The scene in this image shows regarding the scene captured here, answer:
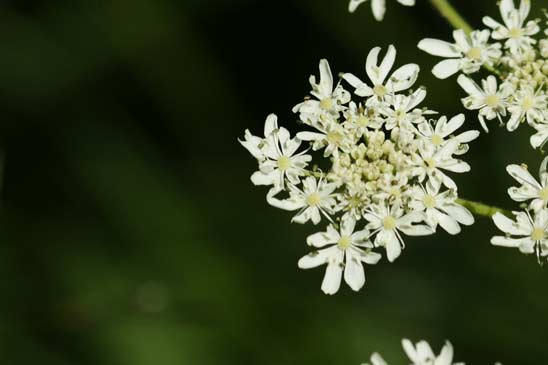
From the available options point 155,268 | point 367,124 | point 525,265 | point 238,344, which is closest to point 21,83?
point 155,268

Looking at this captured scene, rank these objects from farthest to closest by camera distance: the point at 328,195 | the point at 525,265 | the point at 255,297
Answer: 1. the point at 255,297
2. the point at 525,265
3. the point at 328,195

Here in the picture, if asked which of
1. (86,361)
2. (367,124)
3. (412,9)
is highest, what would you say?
(412,9)

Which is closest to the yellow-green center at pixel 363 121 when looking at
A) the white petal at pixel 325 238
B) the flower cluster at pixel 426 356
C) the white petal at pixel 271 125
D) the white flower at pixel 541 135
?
the white petal at pixel 271 125

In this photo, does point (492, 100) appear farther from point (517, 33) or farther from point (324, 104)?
point (324, 104)

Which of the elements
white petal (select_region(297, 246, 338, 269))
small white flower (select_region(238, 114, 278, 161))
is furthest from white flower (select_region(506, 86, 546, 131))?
small white flower (select_region(238, 114, 278, 161))

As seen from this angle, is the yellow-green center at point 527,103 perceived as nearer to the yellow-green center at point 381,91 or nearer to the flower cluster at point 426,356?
the yellow-green center at point 381,91

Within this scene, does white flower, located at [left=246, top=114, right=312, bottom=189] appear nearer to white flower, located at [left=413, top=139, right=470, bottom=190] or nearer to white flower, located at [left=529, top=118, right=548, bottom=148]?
white flower, located at [left=413, top=139, right=470, bottom=190]

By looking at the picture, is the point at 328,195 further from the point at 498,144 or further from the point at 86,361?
the point at 86,361
